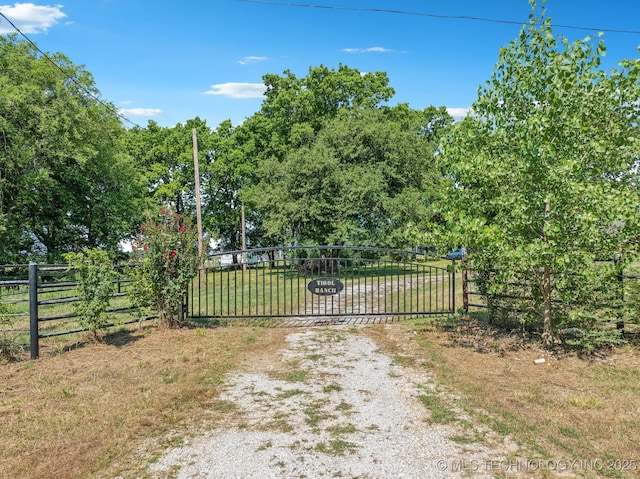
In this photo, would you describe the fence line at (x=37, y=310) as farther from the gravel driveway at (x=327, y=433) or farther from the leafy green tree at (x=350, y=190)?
the leafy green tree at (x=350, y=190)

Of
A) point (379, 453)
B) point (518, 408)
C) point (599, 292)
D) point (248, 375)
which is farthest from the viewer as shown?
point (599, 292)

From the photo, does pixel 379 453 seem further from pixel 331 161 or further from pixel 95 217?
pixel 95 217

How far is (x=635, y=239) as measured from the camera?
587 centimetres

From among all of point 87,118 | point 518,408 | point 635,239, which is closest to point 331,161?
point 87,118

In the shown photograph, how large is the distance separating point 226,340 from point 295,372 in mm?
2212

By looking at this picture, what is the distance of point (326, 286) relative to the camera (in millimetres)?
9094

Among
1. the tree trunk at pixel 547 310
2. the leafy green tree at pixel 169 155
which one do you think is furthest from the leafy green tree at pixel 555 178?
the leafy green tree at pixel 169 155

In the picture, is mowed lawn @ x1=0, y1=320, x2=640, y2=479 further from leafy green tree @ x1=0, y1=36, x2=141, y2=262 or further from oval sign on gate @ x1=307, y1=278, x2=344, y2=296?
leafy green tree @ x1=0, y1=36, x2=141, y2=262

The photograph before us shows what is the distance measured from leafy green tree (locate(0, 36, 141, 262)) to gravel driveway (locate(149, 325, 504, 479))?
1957cm

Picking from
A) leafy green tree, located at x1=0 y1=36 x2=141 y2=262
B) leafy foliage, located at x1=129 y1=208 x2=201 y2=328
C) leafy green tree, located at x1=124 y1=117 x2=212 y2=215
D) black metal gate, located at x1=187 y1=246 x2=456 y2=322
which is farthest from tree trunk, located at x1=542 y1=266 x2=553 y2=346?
leafy green tree, located at x1=124 y1=117 x2=212 y2=215

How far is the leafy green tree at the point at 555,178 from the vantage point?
5520mm

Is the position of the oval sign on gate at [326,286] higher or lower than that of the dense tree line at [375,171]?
lower

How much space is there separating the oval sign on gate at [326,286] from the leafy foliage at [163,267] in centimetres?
247

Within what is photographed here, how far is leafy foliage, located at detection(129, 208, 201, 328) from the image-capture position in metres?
7.76
